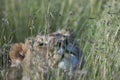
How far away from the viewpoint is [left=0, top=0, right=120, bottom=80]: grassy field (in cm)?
610

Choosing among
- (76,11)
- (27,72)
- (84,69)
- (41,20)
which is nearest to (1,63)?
(27,72)

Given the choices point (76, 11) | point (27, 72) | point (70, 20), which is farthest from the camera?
point (76, 11)

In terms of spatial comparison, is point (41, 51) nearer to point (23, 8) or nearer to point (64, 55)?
point (64, 55)

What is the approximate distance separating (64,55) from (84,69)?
273mm

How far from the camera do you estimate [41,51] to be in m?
6.00

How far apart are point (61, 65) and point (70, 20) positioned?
3472 mm

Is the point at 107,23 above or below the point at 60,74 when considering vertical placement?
above

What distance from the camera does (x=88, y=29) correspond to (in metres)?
7.95

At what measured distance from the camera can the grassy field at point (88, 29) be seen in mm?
6102

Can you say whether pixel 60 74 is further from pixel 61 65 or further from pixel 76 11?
pixel 76 11

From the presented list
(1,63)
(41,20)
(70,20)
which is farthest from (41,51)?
(70,20)

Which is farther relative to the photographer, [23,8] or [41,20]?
[23,8]

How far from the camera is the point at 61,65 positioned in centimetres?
592

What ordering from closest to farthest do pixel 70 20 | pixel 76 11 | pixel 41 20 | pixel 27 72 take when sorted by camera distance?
pixel 27 72
pixel 41 20
pixel 70 20
pixel 76 11
